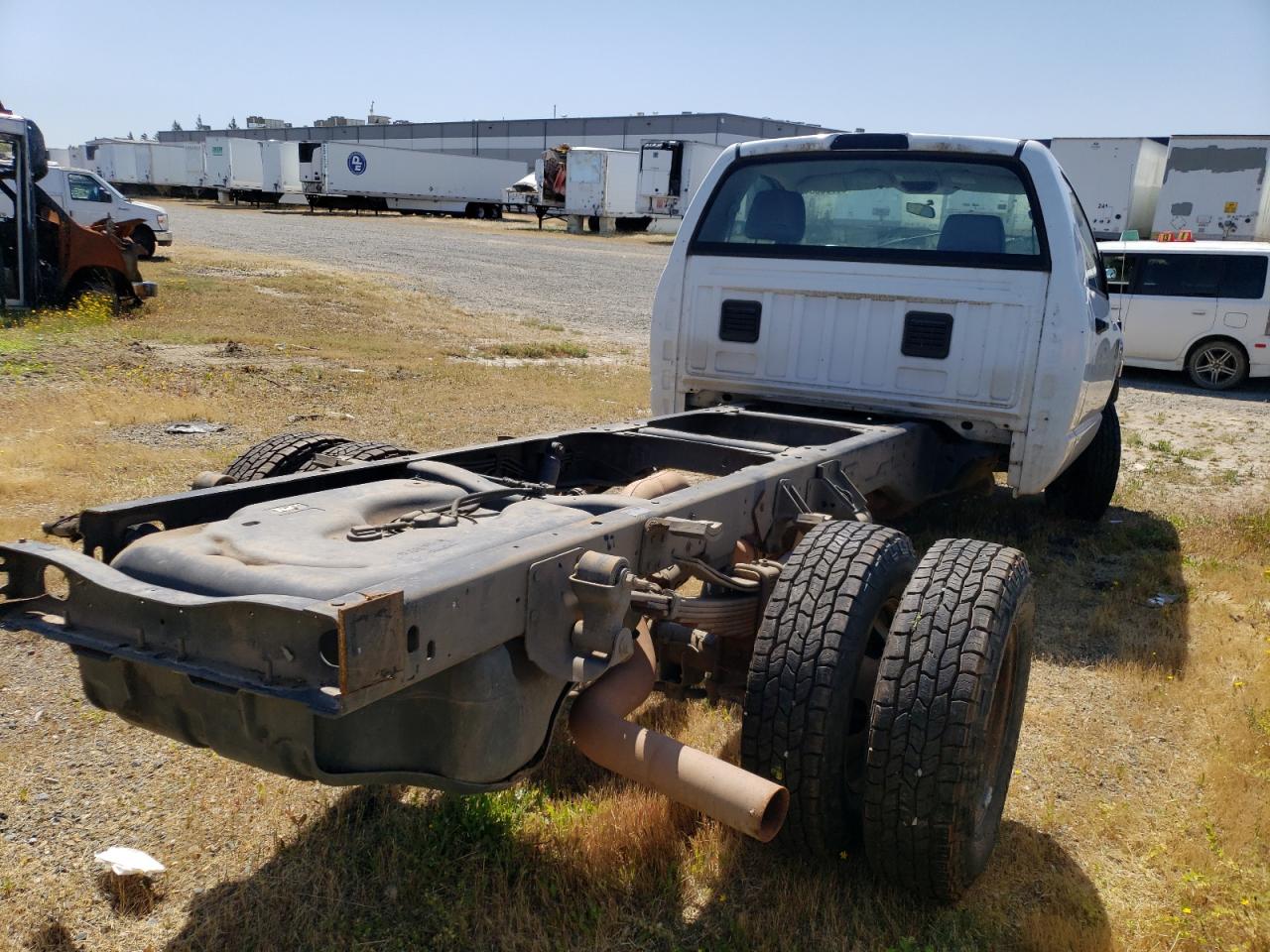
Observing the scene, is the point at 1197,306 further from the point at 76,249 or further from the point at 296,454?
the point at 76,249

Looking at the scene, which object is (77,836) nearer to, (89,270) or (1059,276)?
(1059,276)

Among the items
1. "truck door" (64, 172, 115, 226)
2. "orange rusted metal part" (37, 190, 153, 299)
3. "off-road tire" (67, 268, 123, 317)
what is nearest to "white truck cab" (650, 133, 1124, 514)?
"off-road tire" (67, 268, 123, 317)

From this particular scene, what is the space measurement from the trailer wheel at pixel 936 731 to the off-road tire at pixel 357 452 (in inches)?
75.1

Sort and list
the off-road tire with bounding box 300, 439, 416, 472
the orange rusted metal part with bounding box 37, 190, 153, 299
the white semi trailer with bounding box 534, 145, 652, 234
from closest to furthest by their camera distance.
→ 1. the off-road tire with bounding box 300, 439, 416, 472
2. the orange rusted metal part with bounding box 37, 190, 153, 299
3. the white semi trailer with bounding box 534, 145, 652, 234

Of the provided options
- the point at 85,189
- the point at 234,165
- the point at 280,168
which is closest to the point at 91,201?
the point at 85,189

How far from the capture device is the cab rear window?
15.5 ft

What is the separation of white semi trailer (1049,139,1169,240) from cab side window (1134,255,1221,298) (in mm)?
8018

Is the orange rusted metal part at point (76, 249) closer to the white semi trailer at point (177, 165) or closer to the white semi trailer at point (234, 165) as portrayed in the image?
the white semi trailer at point (234, 165)

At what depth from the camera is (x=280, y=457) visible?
12.5 feet

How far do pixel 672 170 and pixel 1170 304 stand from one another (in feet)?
86.2

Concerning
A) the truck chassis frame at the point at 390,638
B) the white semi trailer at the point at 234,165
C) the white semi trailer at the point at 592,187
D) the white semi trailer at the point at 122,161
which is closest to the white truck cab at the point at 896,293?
the truck chassis frame at the point at 390,638

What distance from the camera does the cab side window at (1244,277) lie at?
12734mm

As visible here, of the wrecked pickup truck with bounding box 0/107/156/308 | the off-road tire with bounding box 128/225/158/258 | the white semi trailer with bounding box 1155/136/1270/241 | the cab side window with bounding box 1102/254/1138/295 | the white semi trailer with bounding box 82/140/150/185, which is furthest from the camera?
the white semi trailer with bounding box 82/140/150/185

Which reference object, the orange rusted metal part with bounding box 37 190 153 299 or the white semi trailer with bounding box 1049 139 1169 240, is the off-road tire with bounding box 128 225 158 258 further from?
the white semi trailer with bounding box 1049 139 1169 240
